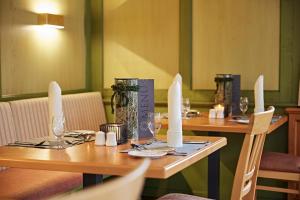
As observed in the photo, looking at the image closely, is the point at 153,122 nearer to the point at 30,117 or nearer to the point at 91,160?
the point at 91,160

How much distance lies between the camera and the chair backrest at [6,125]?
12.2ft

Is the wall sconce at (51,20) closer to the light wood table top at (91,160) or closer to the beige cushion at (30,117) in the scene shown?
the beige cushion at (30,117)

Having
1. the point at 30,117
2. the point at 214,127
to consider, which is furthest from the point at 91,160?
the point at 30,117

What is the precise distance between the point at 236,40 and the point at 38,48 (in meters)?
1.82

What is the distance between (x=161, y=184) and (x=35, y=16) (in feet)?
6.60

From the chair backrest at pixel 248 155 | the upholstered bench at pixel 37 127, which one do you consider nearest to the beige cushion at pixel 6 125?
the upholstered bench at pixel 37 127

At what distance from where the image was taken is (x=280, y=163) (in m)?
3.91

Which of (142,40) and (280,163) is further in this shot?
(142,40)

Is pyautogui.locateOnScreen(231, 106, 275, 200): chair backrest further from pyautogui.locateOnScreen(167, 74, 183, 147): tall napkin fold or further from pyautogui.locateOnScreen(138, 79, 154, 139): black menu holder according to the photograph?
pyautogui.locateOnScreen(138, 79, 154, 139): black menu holder

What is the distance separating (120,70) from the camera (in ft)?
17.2

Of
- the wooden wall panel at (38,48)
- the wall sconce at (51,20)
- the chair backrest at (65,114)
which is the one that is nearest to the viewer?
the chair backrest at (65,114)

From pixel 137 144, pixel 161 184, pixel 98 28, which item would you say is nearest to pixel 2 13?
pixel 98 28

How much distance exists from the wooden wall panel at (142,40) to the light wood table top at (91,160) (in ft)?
7.80

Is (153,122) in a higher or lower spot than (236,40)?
lower
